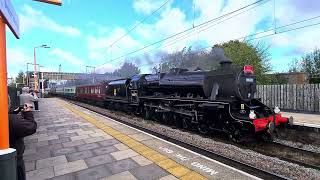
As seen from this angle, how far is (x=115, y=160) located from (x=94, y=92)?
23411 mm

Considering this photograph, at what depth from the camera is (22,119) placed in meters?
3.89

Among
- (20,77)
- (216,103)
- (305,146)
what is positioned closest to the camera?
(305,146)

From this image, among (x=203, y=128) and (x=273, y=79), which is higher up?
(x=273, y=79)

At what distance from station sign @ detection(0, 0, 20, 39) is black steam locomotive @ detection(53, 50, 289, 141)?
775cm

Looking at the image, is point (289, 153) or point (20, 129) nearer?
point (20, 129)

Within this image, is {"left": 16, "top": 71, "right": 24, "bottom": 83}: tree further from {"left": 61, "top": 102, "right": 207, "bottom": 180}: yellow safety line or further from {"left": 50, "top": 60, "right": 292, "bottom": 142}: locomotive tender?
{"left": 61, "top": 102, "right": 207, "bottom": 180}: yellow safety line

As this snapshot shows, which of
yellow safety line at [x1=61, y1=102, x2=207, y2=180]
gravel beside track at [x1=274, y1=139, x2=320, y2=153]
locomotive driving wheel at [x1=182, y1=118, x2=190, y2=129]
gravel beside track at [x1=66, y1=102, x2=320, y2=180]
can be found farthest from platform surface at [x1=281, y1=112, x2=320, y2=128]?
yellow safety line at [x1=61, y1=102, x2=207, y2=180]

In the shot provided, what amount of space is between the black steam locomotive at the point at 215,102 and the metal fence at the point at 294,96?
8.32m

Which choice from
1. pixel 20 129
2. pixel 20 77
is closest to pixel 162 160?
pixel 20 129

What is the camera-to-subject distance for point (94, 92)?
96.9 feet

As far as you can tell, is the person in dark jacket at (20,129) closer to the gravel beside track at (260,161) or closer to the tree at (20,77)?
the gravel beside track at (260,161)

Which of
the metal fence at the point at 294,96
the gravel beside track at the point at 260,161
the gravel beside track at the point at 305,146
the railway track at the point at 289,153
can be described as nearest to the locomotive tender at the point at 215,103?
the railway track at the point at 289,153

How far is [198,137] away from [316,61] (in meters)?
28.3

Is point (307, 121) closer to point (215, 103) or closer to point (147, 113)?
point (215, 103)
